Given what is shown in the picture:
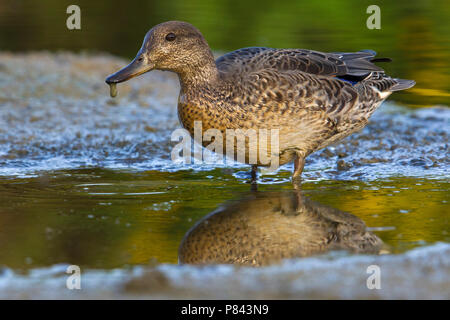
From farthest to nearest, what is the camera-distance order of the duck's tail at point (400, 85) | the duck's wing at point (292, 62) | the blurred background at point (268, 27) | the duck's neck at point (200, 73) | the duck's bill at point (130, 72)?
the blurred background at point (268, 27) < the duck's tail at point (400, 85) < the duck's wing at point (292, 62) < the duck's neck at point (200, 73) < the duck's bill at point (130, 72)

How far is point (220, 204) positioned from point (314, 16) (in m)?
8.55

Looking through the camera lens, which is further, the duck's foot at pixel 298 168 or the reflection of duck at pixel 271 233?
the duck's foot at pixel 298 168

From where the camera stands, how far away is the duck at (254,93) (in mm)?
5449

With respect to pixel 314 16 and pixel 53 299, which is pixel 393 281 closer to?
pixel 53 299

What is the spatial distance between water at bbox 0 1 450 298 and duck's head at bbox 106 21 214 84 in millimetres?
877

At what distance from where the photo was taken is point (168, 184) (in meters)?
5.76

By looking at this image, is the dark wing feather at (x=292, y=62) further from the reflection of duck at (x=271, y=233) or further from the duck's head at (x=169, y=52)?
the reflection of duck at (x=271, y=233)

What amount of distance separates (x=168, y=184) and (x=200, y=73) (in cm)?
89

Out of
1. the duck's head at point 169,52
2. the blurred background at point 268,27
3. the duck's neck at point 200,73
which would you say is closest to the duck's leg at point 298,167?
the duck's neck at point 200,73

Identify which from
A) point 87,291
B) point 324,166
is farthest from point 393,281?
point 324,166

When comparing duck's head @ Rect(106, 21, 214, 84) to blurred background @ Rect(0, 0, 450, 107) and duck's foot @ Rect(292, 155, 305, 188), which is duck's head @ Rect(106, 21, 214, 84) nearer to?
duck's foot @ Rect(292, 155, 305, 188)

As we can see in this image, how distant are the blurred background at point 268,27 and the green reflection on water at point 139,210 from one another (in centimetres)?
369

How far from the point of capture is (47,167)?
6.32 m

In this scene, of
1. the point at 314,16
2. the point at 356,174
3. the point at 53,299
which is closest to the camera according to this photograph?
the point at 53,299
